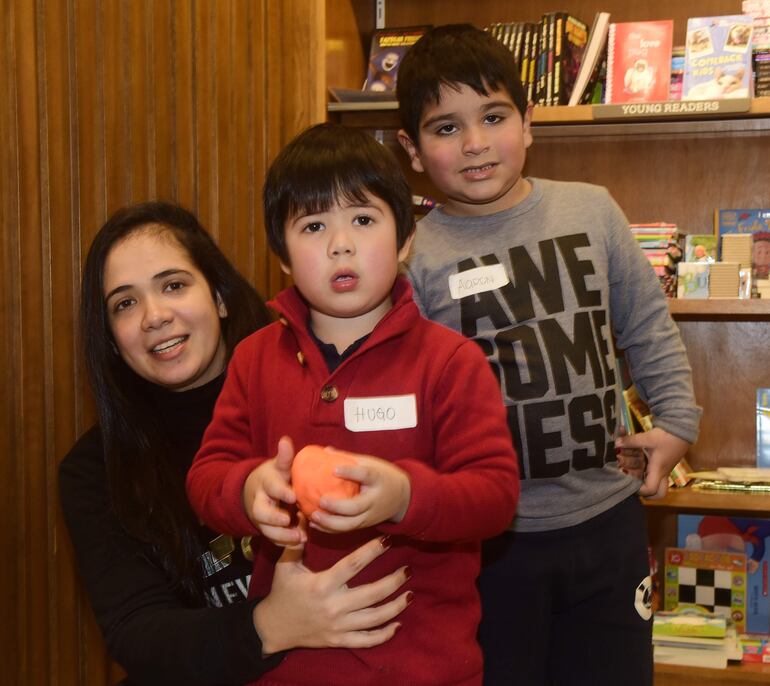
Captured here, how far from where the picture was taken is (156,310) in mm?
1451

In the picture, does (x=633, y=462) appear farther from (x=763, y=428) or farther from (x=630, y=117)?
(x=763, y=428)

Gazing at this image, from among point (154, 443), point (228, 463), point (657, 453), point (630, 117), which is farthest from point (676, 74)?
point (228, 463)

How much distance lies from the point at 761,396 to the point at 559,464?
1.57m

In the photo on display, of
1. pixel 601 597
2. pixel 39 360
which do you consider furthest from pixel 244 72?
pixel 601 597

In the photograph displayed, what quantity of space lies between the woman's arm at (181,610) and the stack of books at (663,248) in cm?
170

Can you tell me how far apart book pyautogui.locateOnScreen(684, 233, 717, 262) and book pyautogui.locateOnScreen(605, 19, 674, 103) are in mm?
422

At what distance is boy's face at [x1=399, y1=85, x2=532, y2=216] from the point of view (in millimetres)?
1645

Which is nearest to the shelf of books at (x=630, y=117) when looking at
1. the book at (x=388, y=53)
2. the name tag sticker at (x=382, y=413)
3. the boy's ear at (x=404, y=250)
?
the book at (x=388, y=53)

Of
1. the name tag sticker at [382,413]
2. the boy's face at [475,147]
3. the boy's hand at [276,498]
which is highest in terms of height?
the boy's face at [475,147]

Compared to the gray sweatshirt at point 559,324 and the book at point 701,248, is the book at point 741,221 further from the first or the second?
the gray sweatshirt at point 559,324

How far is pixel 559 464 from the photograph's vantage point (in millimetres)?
1572

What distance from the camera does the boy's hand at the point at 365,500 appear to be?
2.97ft

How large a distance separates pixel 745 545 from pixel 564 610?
1450 mm

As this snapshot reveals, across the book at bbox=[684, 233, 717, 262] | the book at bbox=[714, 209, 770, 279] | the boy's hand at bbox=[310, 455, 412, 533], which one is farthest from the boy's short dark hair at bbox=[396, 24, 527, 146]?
Answer: the book at bbox=[714, 209, 770, 279]
